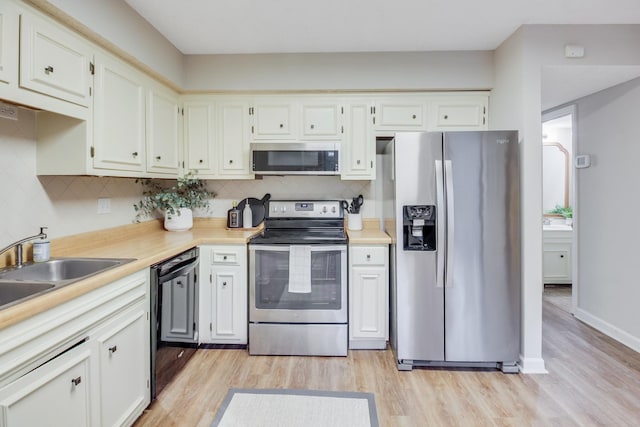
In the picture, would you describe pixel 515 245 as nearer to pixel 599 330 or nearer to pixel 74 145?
pixel 599 330

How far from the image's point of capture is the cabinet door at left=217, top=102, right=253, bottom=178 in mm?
3053

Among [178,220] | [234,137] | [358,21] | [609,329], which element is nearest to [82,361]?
[178,220]

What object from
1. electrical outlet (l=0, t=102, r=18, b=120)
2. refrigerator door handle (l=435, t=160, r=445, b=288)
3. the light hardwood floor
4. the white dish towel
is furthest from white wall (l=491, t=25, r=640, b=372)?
electrical outlet (l=0, t=102, r=18, b=120)

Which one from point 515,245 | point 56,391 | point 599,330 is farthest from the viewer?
point 599,330

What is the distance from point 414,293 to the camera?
244cm

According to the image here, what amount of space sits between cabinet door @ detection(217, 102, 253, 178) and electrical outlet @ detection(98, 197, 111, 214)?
0.95 metres

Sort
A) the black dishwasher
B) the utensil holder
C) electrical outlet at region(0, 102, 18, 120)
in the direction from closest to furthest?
electrical outlet at region(0, 102, 18, 120) → the black dishwasher → the utensil holder

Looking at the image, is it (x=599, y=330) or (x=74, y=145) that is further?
(x=599, y=330)

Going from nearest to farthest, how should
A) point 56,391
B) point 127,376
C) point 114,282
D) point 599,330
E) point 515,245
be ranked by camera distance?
point 56,391
point 114,282
point 127,376
point 515,245
point 599,330

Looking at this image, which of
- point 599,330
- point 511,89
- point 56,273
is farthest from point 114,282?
point 599,330

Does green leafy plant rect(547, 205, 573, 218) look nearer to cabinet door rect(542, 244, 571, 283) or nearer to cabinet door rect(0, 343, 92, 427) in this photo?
cabinet door rect(542, 244, 571, 283)

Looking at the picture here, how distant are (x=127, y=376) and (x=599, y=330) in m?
3.76

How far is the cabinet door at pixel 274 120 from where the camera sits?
3029 millimetres

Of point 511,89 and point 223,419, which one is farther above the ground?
point 511,89
